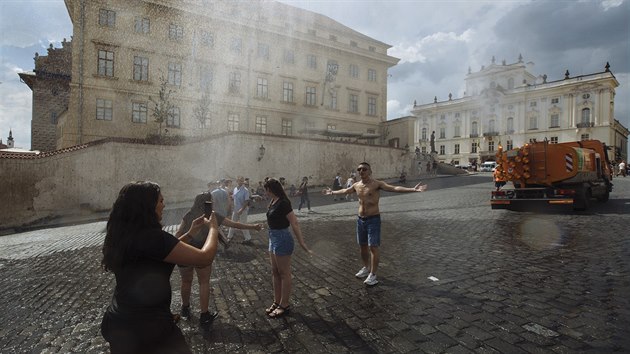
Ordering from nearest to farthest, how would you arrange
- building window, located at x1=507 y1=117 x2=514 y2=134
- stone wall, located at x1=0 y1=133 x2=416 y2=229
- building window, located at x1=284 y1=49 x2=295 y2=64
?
1. stone wall, located at x1=0 y1=133 x2=416 y2=229
2. building window, located at x1=507 y1=117 x2=514 y2=134
3. building window, located at x1=284 y1=49 x2=295 y2=64

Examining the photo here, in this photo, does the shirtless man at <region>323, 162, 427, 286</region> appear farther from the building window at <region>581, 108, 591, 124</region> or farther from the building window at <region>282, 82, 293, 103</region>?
the building window at <region>581, 108, 591, 124</region>

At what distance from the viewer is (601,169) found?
1273 cm

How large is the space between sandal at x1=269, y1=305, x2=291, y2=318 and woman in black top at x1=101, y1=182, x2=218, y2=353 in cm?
191

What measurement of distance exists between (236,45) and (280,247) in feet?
96.6

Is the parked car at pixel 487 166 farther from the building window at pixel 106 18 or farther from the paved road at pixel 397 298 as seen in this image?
the building window at pixel 106 18

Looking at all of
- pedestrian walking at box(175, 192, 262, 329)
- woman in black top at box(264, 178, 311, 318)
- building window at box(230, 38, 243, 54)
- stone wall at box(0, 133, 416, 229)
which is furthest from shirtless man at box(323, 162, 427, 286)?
building window at box(230, 38, 243, 54)

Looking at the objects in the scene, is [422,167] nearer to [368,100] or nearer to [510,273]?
[368,100]

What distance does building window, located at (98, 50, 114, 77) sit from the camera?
82.0 feet

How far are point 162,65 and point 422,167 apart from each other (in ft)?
82.2

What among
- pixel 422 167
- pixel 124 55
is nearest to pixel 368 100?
pixel 422 167

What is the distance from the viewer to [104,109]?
25.2 m

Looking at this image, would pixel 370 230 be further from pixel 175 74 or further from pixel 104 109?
pixel 175 74

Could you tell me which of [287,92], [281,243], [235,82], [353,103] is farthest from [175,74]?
[281,243]

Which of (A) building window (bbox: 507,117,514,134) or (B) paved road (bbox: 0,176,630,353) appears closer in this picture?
(B) paved road (bbox: 0,176,630,353)
